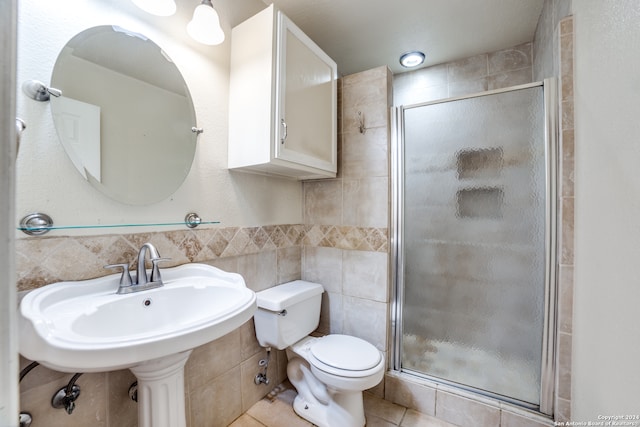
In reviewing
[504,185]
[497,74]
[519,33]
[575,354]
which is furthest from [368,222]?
[519,33]

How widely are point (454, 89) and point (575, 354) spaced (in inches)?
72.0

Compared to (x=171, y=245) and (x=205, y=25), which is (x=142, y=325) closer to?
(x=171, y=245)

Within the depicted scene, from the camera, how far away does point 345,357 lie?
129 cm

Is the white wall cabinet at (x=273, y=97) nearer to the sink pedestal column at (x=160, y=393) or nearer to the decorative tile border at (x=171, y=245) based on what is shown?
the decorative tile border at (x=171, y=245)

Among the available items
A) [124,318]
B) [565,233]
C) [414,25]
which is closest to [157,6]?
[124,318]

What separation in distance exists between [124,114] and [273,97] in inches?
23.5

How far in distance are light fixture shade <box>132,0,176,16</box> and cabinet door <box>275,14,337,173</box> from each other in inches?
17.9

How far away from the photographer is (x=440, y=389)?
1422 mm

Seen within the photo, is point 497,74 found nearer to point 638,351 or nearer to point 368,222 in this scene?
point 368,222

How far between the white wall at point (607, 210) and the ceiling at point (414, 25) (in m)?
0.60

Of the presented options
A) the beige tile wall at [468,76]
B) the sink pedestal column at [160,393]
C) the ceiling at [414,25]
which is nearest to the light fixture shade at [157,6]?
the ceiling at [414,25]

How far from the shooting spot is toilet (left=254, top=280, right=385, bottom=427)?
1.22 meters

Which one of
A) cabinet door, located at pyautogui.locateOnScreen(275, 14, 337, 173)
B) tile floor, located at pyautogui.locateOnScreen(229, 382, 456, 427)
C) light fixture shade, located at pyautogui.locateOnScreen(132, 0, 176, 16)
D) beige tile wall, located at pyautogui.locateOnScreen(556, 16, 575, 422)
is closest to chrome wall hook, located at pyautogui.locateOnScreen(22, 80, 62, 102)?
light fixture shade, located at pyautogui.locateOnScreen(132, 0, 176, 16)

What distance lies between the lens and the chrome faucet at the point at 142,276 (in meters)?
0.88
